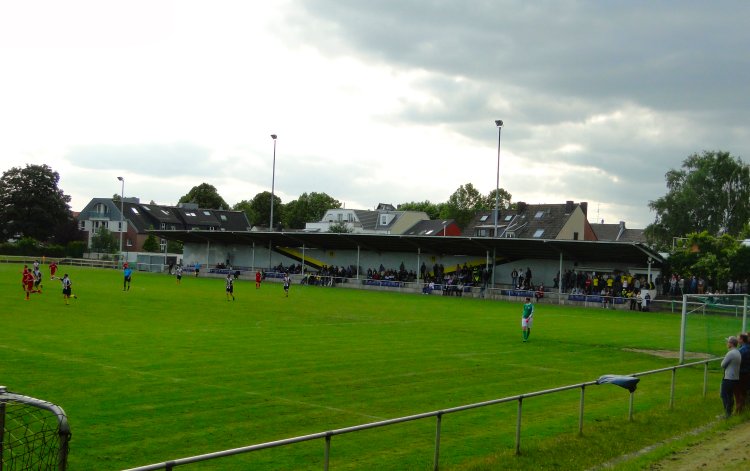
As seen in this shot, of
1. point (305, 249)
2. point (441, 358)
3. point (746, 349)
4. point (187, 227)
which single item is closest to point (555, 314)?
point (441, 358)

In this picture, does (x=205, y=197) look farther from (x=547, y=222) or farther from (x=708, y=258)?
(x=708, y=258)

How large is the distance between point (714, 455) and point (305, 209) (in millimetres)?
126688

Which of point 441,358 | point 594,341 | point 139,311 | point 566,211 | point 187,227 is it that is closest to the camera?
point 441,358

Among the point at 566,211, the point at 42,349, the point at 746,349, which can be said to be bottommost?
the point at 42,349

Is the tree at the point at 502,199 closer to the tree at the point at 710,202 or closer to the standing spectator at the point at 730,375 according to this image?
the tree at the point at 710,202

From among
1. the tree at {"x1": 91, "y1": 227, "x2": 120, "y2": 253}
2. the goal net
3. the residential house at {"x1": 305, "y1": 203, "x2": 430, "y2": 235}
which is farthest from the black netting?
the residential house at {"x1": 305, "y1": 203, "x2": 430, "y2": 235}

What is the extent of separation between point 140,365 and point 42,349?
3.76 m

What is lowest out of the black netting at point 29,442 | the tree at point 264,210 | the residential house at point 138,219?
the black netting at point 29,442

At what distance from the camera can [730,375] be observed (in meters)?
14.1

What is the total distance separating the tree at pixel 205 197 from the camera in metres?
136

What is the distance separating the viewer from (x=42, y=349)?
19.7 meters

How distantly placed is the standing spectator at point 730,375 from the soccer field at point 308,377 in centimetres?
64

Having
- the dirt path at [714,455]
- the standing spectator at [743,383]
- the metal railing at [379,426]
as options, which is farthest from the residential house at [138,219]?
the dirt path at [714,455]

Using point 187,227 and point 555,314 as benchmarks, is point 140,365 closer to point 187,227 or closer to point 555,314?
point 555,314
